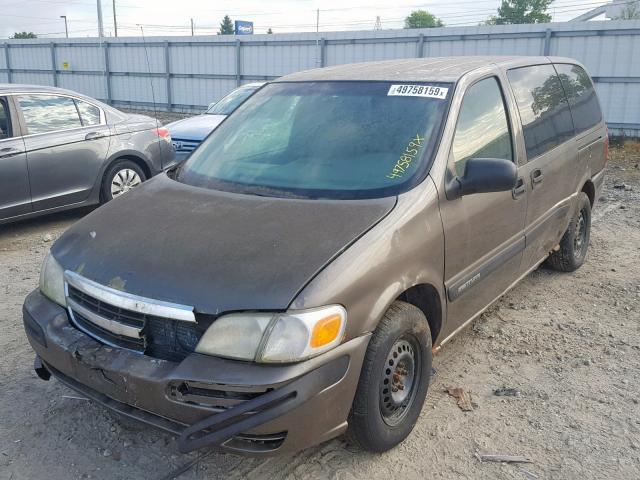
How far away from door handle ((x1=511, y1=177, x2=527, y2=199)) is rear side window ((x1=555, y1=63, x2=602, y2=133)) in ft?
4.27

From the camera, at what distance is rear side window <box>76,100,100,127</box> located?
7.00 m

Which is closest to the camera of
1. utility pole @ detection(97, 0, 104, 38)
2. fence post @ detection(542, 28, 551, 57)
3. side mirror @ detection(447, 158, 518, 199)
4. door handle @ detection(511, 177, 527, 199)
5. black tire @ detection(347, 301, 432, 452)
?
black tire @ detection(347, 301, 432, 452)

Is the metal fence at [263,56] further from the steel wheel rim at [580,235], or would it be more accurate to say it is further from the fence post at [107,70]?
the steel wheel rim at [580,235]

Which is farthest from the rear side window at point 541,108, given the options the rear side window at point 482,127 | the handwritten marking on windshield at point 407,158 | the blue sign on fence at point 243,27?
the blue sign on fence at point 243,27

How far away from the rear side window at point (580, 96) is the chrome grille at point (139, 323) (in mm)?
3713

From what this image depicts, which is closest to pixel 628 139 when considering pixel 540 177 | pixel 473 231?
pixel 540 177

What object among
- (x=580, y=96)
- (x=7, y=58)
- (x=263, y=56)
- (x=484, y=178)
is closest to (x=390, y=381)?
(x=484, y=178)

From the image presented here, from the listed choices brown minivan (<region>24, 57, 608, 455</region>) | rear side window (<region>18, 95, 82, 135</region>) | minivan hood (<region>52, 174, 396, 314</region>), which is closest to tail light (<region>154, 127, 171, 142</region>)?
rear side window (<region>18, 95, 82, 135</region>)

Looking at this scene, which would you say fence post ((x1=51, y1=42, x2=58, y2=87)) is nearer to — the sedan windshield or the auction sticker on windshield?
the sedan windshield

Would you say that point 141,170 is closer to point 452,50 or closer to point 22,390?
point 22,390

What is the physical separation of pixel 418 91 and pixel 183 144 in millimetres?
5996

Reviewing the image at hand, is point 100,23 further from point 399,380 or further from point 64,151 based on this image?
point 399,380

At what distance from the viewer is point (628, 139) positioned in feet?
42.5

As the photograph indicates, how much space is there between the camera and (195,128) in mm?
9047
